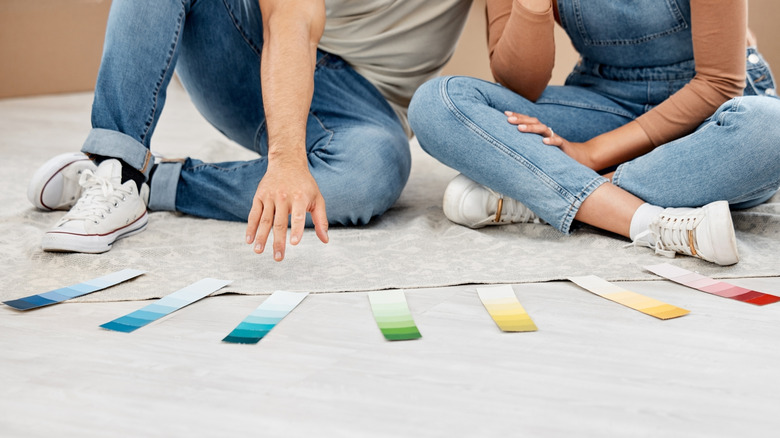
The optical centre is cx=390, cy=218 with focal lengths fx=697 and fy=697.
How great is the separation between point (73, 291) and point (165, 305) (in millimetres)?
157

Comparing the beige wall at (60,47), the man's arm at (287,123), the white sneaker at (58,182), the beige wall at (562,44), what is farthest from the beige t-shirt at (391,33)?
the beige wall at (60,47)

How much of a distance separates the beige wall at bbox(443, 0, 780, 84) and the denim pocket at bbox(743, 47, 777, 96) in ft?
4.79

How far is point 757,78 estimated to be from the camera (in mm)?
1345

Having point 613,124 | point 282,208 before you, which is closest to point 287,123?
point 282,208

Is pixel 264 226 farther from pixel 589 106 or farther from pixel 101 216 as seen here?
pixel 589 106

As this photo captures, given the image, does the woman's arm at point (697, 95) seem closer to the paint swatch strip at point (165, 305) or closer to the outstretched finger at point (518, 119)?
the outstretched finger at point (518, 119)

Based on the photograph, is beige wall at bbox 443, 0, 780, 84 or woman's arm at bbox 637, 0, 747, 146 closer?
woman's arm at bbox 637, 0, 747, 146

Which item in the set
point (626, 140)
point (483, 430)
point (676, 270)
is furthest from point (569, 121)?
point (483, 430)

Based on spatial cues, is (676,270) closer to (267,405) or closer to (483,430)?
(483,430)

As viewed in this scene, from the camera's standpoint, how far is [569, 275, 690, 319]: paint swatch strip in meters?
0.93

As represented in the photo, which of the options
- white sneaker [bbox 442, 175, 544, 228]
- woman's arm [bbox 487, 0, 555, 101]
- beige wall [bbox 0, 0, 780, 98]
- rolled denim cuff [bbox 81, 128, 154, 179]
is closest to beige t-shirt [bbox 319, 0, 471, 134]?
woman's arm [bbox 487, 0, 555, 101]

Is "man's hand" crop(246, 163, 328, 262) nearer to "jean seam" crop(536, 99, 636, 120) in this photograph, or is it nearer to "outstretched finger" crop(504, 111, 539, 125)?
"outstretched finger" crop(504, 111, 539, 125)

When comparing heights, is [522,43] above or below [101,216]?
above

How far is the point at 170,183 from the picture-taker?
1.45 metres
